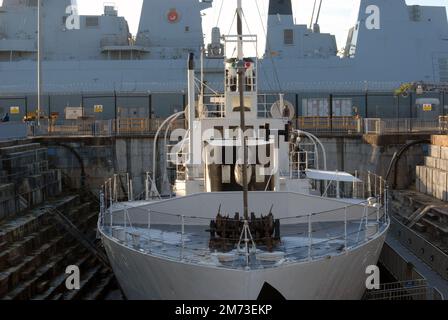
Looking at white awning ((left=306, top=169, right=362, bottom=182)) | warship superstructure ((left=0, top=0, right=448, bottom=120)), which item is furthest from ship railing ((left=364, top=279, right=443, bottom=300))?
warship superstructure ((left=0, top=0, right=448, bottom=120))

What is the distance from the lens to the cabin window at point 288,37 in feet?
149

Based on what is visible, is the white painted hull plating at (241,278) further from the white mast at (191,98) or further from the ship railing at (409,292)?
the white mast at (191,98)

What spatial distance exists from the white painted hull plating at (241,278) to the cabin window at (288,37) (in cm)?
3412

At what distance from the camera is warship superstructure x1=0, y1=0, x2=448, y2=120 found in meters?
43.4

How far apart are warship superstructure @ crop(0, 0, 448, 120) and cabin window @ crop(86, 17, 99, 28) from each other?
70 mm

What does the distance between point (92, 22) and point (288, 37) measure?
13.8 meters

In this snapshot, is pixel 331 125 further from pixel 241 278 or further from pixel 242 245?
pixel 241 278

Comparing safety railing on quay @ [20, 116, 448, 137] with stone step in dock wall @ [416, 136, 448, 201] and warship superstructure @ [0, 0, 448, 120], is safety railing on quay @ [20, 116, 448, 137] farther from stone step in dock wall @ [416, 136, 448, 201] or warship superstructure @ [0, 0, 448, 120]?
warship superstructure @ [0, 0, 448, 120]

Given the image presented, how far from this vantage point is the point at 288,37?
45.5m

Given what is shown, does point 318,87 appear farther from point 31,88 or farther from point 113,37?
point 31,88

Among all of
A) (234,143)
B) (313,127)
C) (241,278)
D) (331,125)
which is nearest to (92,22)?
(313,127)

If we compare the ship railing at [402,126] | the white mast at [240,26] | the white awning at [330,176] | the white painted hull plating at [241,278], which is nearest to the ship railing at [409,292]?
the white painted hull plating at [241,278]
